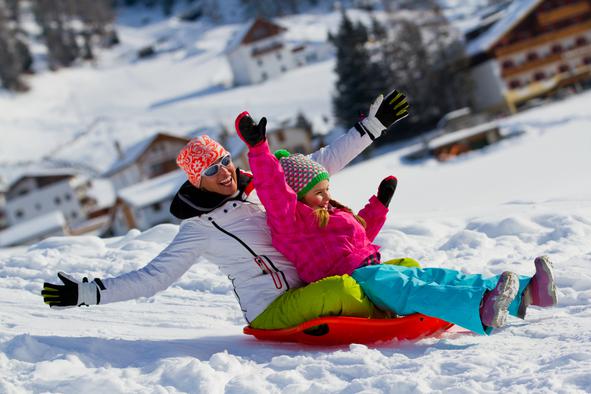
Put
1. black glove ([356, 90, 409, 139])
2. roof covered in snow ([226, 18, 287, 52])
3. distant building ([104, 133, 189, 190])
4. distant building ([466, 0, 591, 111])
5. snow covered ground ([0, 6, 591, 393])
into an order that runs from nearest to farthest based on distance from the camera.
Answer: snow covered ground ([0, 6, 591, 393])
black glove ([356, 90, 409, 139])
distant building ([466, 0, 591, 111])
distant building ([104, 133, 189, 190])
roof covered in snow ([226, 18, 287, 52])

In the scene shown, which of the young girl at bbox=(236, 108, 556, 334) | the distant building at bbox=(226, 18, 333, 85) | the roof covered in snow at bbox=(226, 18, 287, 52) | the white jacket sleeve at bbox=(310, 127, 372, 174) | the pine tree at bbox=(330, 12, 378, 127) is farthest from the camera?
the roof covered in snow at bbox=(226, 18, 287, 52)

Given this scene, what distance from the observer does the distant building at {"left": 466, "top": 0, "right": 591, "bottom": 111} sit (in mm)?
45250

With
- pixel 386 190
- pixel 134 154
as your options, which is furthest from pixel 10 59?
pixel 386 190

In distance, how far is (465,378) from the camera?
11.2 ft

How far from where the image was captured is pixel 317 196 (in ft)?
15.4

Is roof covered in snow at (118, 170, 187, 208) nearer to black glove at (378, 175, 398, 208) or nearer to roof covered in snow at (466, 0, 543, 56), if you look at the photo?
roof covered in snow at (466, 0, 543, 56)

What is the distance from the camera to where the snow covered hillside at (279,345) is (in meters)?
3.56

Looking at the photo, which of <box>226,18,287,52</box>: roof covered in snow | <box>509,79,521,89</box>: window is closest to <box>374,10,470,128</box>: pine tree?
<box>509,79,521,89</box>: window

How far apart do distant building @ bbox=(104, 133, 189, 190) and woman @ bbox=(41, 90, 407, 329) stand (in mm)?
48392

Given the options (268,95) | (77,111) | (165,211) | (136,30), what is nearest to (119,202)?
(165,211)

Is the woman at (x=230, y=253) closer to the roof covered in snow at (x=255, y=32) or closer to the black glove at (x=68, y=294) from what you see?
the black glove at (x=68, y=294)

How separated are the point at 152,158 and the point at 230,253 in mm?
49825

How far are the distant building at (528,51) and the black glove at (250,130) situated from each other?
139ft

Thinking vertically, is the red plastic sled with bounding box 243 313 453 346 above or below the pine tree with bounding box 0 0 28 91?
below
